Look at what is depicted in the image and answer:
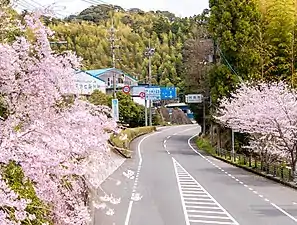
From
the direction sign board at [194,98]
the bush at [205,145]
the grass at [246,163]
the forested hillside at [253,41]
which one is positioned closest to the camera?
the grass at [246,163]

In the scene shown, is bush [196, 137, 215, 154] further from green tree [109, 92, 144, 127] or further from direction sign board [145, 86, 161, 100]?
direction sign board [145, 86, 161, 100]

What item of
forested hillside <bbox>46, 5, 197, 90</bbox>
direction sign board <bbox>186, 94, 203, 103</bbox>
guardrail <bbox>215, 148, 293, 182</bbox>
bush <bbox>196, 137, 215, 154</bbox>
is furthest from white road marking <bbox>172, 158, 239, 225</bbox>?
forested hillside <bbox>46, 5, 197, 90</bbox>

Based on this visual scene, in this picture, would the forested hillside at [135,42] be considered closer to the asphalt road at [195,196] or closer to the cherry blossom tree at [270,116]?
the cherry blossom tree at [270,116]

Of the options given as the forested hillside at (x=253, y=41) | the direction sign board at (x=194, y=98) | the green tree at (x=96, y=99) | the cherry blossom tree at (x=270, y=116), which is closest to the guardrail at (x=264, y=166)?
the cherry blossom tree at (x=270, y=116)

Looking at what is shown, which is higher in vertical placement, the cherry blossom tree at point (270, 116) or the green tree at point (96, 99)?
the green tree at point (96, 99)

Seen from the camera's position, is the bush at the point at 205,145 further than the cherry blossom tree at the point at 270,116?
Yes

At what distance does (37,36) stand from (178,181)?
16.7m

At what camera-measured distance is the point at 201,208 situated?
16031 millimetres

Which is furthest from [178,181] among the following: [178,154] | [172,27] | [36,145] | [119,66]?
[172,27]

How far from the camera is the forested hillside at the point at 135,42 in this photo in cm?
8131

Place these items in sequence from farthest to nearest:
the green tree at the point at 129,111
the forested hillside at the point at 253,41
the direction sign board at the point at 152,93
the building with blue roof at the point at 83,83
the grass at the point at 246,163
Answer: the direction sign board at the point at 152,93 → the green tree at the point at 129,111 → the forested hillside at the point at 253,41 → the grass at the point at 246,163 → the building with blue roof at the point at 83,83

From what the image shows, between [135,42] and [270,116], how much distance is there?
69.1 m

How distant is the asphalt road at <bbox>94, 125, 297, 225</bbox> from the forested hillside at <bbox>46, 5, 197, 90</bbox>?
1905 inches

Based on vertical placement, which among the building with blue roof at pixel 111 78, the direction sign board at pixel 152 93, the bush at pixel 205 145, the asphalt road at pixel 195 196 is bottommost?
the bush at pixel 205 145
